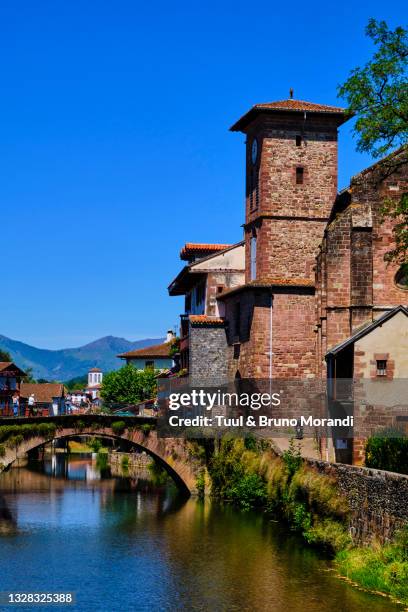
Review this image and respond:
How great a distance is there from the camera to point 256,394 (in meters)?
61.1

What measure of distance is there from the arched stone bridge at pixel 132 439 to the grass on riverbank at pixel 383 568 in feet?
80.3

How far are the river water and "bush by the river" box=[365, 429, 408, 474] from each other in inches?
175

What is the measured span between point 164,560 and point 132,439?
21.7 m

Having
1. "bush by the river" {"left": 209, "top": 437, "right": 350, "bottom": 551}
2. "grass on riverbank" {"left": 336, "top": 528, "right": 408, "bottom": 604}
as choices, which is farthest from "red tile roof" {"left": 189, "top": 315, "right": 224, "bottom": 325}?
"grass on riverbank" {"left": 336, "top": 528, "right": 408, "bottom": 604}

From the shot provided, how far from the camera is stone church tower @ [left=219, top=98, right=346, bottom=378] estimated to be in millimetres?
60875

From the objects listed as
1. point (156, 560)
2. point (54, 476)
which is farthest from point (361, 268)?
point (54, 476)

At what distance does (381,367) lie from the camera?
48.8 m

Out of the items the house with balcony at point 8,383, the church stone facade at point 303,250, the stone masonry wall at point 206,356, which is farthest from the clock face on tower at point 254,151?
the house with balcony at point 8,383

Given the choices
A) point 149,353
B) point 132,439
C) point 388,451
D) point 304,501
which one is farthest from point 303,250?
point 149,353

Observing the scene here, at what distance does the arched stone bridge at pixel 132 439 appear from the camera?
61250 mm

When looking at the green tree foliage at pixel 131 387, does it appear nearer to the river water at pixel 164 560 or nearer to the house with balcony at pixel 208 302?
the house with balcony at pixel 208 302

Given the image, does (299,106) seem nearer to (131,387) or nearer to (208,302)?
(208,302)

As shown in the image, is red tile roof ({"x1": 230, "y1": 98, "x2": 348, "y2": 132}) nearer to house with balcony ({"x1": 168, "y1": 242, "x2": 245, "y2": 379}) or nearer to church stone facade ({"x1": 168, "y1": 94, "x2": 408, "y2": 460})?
church stone facade ({"x1": 168, "y1": 94, "x2": 408, "y2": 460})

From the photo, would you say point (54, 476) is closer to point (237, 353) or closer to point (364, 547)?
point (237, 353)
